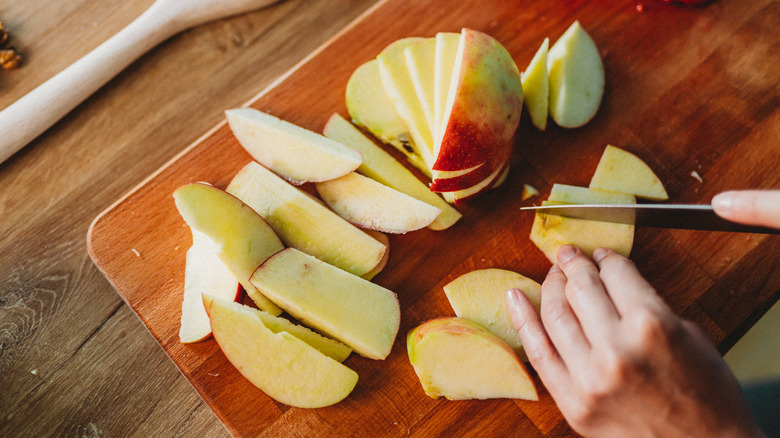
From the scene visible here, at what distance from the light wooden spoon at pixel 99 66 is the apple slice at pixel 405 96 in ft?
1.61

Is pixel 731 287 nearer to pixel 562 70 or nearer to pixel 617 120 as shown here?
pixel 617 120

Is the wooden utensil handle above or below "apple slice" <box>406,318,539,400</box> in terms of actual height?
above

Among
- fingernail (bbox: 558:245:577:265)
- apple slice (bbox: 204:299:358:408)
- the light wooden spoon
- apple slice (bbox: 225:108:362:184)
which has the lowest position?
fingernail (bbox: 558:245:577:265)

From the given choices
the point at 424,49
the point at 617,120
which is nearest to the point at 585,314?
the point at 617,120

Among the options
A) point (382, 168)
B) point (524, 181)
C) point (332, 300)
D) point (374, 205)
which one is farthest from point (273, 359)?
point (524, 181)

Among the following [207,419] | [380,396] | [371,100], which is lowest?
[380,396]

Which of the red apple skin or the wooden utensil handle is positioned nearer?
the red apple skin

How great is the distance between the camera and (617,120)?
1533 millimetres

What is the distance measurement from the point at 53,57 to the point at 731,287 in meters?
2.04

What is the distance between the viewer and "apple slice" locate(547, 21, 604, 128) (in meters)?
1.47

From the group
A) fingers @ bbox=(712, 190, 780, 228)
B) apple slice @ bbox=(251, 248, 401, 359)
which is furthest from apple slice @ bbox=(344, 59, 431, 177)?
fingers @ bbox=(712, 190, 780, 228)

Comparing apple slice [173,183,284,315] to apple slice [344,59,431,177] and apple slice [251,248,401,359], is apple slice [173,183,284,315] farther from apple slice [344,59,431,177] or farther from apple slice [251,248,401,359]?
apple slice [344,59,431,177]

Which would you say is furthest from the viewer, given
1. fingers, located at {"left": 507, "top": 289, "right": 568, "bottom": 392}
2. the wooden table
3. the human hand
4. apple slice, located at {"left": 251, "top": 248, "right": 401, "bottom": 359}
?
the wooden table

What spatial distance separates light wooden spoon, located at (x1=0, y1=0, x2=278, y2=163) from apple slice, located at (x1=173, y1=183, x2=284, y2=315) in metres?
0.53
